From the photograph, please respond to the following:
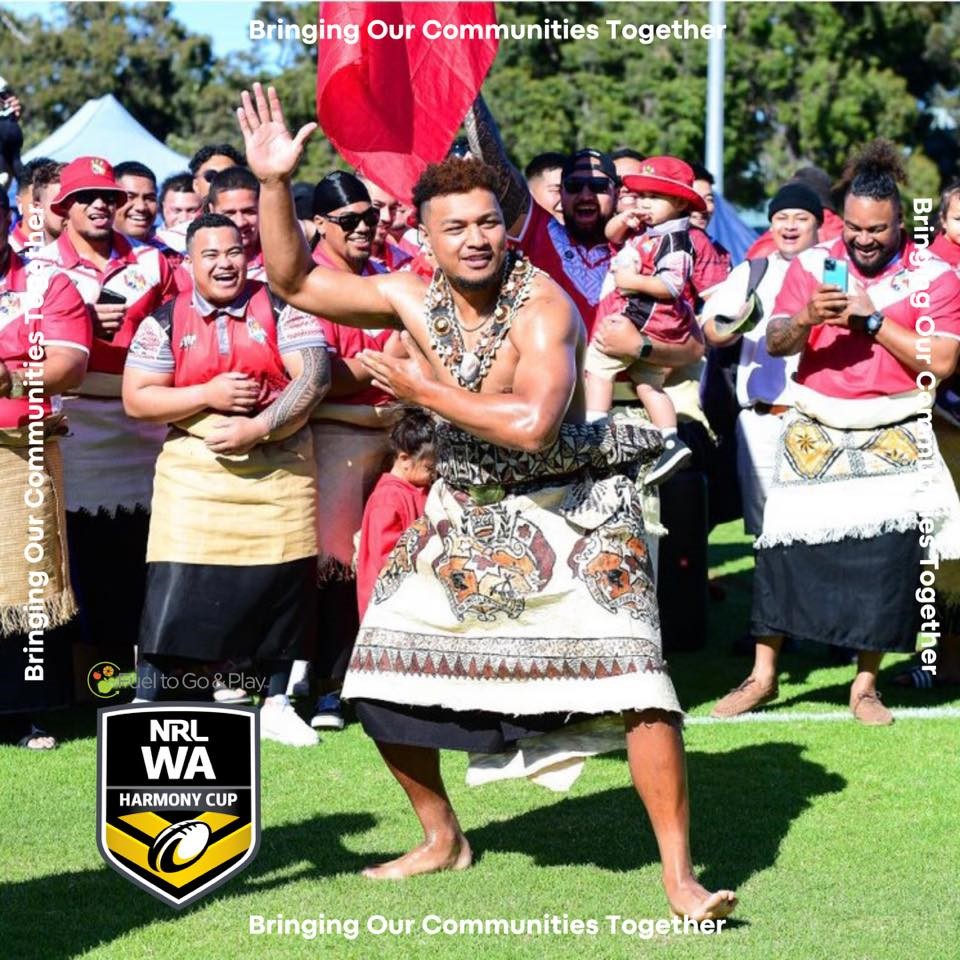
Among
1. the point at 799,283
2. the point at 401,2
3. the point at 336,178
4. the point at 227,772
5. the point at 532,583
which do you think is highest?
the point at 401,2

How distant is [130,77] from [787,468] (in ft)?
125

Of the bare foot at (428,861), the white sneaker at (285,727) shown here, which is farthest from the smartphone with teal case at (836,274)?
the bare foot at (428,861)

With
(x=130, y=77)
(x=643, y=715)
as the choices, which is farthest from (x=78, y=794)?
(x=130, y=77)

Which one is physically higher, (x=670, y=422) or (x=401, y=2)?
(x=401, y=2)

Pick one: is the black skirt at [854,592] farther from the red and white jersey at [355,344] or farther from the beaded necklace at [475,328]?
the beaded necklace at [475,328]

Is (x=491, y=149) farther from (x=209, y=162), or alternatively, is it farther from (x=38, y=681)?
(x=209, y=162)

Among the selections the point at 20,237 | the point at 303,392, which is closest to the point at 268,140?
the point at 303,392

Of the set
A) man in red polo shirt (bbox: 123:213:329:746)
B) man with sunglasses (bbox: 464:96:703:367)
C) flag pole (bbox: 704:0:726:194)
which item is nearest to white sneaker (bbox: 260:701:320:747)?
man in red polo shirt (bbox: 123:213:329:746)

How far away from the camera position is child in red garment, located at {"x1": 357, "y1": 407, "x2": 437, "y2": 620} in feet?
24.0

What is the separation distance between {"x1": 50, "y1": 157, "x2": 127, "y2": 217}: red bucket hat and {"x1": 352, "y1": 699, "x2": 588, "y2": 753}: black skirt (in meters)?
3.72

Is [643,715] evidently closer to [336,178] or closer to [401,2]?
[401,2]

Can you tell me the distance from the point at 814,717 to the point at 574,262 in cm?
240

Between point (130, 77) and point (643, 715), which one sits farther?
point (130, 77)

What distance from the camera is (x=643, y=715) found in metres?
5.28
